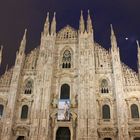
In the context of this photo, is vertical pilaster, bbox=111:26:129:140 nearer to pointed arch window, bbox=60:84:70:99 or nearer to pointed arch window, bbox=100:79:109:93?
pointed arch window, bbox=100:79:109:93

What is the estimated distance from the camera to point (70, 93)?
27344 mm

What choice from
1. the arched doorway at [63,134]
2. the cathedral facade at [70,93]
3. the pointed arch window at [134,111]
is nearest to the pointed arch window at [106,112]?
the cathedral facade at [70,93]

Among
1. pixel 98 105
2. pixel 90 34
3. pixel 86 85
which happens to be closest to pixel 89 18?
pixel 90 34

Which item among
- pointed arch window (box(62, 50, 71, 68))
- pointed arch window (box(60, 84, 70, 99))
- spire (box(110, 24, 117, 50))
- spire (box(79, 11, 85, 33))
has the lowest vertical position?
pointed arch window (box(60, 84, 70, 99))

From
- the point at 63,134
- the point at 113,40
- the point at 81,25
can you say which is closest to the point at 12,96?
the point at 63,134

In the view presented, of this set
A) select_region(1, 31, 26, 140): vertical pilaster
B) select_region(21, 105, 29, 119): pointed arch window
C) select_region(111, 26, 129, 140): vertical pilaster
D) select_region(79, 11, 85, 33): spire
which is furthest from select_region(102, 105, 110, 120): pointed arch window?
select_region(79, 11, 85, 33): spire

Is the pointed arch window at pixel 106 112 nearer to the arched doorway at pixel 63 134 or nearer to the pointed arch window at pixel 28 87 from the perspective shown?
the arched doorway at pixel 63 134

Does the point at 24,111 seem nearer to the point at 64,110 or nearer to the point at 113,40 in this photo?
the point at 64,110

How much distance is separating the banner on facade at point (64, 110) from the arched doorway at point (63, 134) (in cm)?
115

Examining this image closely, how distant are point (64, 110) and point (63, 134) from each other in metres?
2.64

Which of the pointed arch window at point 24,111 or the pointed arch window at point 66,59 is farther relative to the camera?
the pointed arch window at point 66,59

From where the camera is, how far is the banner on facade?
84.3ft

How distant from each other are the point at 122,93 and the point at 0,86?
14696 mm

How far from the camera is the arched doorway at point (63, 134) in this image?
2527cm
